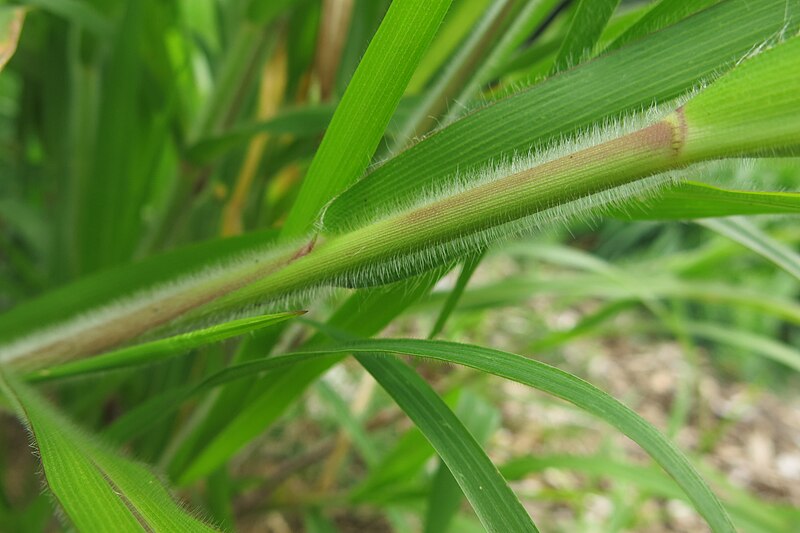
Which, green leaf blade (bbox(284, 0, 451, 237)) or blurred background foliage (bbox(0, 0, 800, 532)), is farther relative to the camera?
blurred background foliage (bbox(0, 0, 800, 532))

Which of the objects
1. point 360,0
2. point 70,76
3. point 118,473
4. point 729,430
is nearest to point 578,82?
point 118,473

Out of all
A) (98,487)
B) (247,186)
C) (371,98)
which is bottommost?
(98,487)

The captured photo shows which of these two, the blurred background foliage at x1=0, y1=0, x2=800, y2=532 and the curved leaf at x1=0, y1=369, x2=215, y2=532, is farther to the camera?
the blurred background foliage at x1=0, y1=0, x2=800, y2=532

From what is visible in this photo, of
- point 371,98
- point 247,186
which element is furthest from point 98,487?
point 247,186

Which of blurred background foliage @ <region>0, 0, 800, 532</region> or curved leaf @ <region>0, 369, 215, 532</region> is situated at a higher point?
blurred background foliage @ <region>0, 0, 800, 532</region>

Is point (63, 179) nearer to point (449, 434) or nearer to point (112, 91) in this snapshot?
point (112, 91)

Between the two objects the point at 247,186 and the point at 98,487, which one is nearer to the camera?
the point at 98,487

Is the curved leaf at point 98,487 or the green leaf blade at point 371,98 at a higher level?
the green leaf blade at point 371,98

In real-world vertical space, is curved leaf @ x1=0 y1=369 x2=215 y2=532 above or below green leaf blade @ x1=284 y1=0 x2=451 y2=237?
below

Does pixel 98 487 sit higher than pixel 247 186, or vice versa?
pixel 247 186

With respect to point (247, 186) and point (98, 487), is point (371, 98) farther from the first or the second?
point (247, 186)

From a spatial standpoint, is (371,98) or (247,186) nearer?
(371,98)
